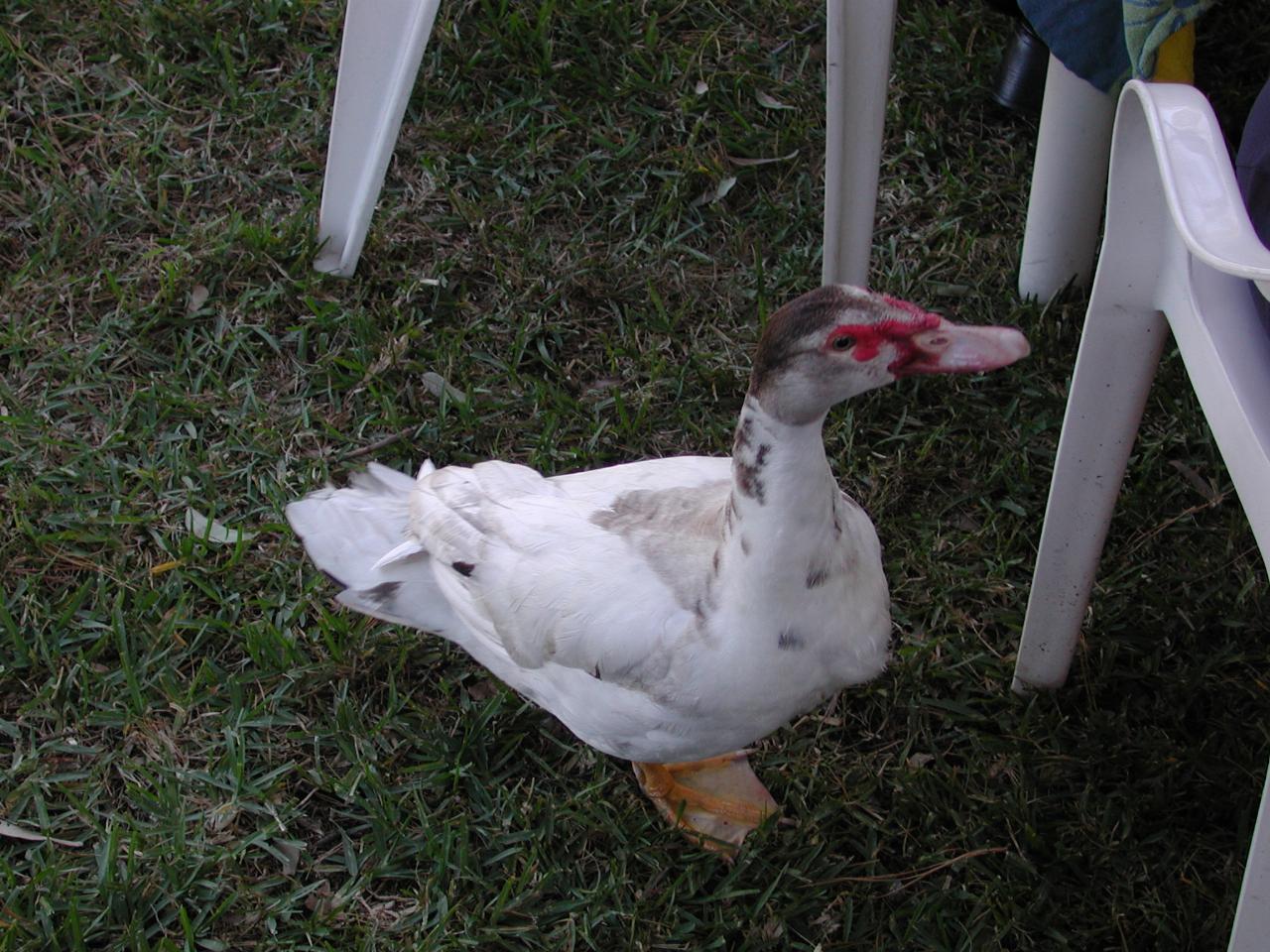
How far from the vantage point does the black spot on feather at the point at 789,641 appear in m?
1.65

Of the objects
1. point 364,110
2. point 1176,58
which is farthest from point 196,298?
point 1176,58

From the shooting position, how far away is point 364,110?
2.53 meters

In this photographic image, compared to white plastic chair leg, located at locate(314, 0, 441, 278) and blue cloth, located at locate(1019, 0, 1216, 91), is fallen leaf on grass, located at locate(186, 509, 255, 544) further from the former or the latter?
blue cloth, located at locate(1019, 0, 1216, 91)

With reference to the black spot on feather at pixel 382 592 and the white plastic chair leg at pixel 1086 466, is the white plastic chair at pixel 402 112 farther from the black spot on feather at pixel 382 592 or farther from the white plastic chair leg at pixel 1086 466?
the black spot on feather at pixel 382 592

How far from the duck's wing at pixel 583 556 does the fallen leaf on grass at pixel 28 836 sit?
73 centimetres

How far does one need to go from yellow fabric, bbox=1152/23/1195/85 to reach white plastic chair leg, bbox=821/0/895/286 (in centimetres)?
56

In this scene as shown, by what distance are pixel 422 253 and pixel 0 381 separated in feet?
2.96

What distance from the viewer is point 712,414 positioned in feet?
8.21

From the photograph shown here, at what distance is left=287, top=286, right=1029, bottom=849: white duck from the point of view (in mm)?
1543

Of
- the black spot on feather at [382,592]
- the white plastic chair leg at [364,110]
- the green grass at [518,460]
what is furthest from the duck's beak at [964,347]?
the white plastic chair leg at [364,110]

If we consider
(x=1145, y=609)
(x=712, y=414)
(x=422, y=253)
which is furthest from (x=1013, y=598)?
(x=422, y=253)

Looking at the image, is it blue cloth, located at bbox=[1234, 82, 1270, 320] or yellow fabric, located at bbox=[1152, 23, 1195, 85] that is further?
yellow fabric, located at bbox=[1152, 23, 1195, 85]

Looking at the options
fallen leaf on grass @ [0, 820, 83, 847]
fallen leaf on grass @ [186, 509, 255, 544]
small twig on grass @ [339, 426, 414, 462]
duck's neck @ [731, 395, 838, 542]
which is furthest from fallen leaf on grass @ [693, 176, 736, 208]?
fallen leaf on grass @ [0, 820, 83, 847]

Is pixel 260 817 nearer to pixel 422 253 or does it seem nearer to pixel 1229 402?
pixel 422 253
